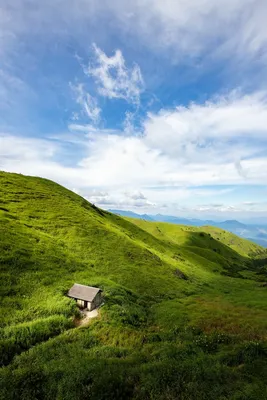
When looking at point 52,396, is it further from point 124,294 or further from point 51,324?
point 124,294

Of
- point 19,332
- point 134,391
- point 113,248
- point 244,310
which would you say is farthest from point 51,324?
point 113,248

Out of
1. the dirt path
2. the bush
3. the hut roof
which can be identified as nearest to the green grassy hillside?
the bush

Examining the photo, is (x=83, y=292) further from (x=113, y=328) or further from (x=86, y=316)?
(x=113, y=328)

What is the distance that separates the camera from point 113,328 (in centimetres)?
2759

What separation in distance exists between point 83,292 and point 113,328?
8978mm

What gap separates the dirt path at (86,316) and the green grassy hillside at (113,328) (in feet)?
2.86

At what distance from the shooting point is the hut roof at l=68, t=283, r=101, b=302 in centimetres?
3394

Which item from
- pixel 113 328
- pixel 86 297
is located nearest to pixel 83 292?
pixel 86 297

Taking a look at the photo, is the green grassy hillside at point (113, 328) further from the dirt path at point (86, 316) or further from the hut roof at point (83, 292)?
the hut roof at point (83, 292)

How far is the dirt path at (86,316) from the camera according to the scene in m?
29.9

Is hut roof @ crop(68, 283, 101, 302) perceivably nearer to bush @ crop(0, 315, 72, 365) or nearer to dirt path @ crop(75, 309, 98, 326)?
dirt path @ crop(75, 309, 98, 326)

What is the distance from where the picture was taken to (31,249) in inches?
1890

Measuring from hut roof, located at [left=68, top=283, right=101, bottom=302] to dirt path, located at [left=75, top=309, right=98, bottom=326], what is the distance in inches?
61.8

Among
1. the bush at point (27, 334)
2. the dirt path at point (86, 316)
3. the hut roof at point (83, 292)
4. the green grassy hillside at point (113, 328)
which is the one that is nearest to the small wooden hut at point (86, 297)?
the hut roof at point (83, 292)
